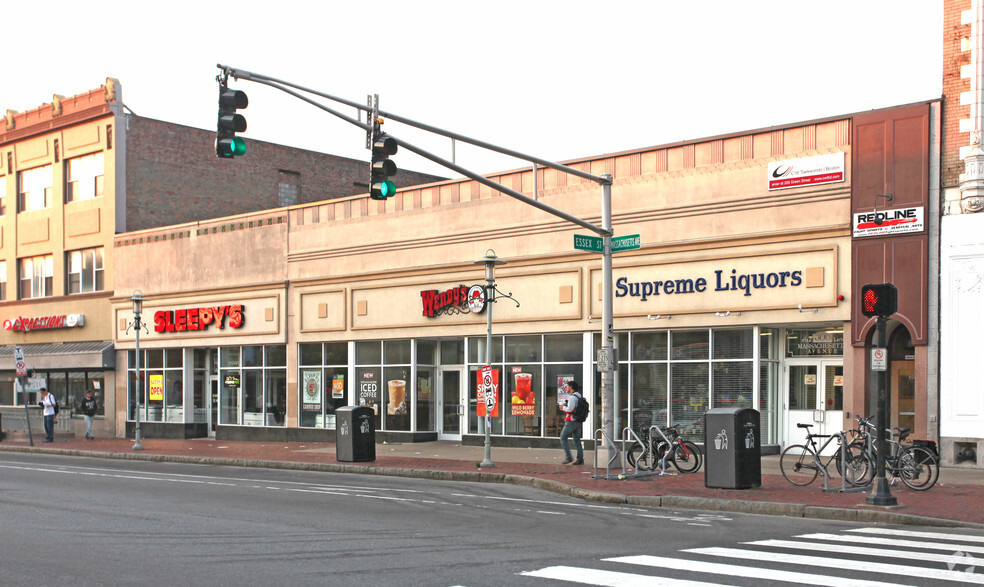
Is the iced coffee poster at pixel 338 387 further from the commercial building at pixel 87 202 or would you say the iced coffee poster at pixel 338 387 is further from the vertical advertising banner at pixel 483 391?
the commercial building at pixel 87 202

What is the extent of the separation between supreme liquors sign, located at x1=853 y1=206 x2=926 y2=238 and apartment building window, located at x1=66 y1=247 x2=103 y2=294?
28759 millimetres

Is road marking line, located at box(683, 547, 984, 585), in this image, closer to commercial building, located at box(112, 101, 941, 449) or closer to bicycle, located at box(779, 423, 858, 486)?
bicycle, located at box(779, 423, 858, 486)

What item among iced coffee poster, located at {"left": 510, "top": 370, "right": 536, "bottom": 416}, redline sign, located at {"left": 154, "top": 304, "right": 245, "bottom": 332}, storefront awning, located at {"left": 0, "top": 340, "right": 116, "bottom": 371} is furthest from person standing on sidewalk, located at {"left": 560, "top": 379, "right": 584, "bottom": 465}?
storefront awning, located at {"left": 0, "top": 340, "right": 116, "bottom": 371}

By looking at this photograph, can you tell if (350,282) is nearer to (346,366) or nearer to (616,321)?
(346,366)

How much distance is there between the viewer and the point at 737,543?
36.9 feet

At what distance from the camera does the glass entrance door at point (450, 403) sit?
28.8m

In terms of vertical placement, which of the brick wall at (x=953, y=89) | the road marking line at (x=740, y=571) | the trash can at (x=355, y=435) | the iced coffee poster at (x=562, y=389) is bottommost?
the trash can at (x=355, y=435)

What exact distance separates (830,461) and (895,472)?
1.00m

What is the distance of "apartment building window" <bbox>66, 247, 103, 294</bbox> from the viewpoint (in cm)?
3919

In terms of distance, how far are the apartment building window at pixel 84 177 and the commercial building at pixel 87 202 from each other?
4cm

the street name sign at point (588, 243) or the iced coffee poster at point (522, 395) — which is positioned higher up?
the street name sign at point (588, 243)

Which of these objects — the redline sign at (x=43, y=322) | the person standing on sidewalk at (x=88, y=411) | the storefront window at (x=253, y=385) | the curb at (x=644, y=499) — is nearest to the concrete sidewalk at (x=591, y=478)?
the curb at (x=644, y=499)

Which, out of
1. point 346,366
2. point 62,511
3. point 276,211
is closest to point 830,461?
point 62,511

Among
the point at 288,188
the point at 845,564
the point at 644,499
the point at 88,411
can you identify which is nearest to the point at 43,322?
the point at 88,411
